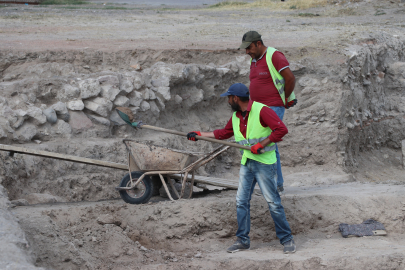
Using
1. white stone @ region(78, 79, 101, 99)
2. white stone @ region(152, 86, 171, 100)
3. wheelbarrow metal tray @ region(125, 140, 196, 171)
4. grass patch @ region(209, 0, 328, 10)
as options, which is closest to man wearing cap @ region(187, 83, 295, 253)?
wheelbarrow metal tray @ region(125, 140, 196, 171)

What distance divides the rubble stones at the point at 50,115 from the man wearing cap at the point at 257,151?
3311 millimetres

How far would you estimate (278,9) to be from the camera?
20.3m

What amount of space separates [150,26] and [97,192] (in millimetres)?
8841

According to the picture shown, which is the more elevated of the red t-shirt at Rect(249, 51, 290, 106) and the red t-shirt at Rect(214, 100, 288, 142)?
the red t-shirt at Rect(249, 51, 290, 106)

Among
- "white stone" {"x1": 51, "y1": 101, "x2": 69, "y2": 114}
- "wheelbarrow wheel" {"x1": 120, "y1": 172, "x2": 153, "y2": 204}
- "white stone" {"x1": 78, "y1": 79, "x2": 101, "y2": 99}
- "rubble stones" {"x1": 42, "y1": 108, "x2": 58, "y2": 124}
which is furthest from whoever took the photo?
"white stone" {"x1": 78, "y1": 79, "x2": 101, "y2": 99}

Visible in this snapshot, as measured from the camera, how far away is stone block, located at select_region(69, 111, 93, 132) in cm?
662

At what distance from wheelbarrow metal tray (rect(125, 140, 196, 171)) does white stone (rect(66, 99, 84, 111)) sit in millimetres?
1987

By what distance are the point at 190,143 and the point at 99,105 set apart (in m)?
2.06

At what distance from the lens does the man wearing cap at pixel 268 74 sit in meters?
4.72

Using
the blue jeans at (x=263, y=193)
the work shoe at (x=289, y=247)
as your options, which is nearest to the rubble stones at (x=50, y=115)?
the blue jeans at (x=263, y=193)

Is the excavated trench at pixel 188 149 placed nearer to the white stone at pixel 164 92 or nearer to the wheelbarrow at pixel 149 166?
the white stone at pixel 164 92

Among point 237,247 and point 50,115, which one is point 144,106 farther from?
point 237,247

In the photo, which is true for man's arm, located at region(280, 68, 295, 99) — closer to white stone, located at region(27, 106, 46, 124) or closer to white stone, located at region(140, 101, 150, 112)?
white stone, located at region(140, 101, 150, 112)

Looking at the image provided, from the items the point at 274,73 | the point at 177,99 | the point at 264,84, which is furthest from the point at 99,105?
the point at 274,73
